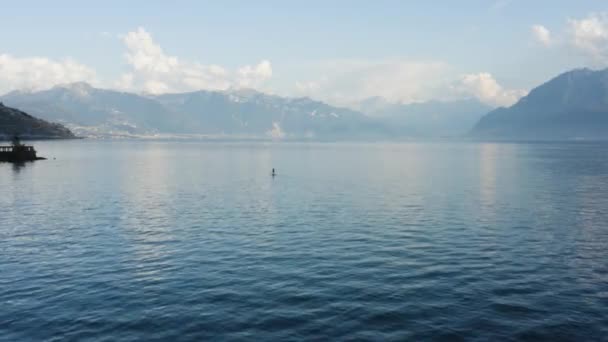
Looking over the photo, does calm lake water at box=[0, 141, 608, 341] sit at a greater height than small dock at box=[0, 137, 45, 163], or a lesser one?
lesser

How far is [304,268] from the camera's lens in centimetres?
4450

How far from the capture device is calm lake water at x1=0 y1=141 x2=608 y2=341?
104ft

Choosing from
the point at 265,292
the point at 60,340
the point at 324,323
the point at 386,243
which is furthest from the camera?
the point at 386,243

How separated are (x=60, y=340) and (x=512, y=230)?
5216 centimetres

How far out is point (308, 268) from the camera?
44.5m

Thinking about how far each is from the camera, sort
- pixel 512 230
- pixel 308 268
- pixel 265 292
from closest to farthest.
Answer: pixel 265 292
pixel 308 268
pixel 512 230

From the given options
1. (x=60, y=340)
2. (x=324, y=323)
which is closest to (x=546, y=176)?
(x=324, y=323)

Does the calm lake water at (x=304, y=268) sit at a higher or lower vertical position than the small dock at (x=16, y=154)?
lower

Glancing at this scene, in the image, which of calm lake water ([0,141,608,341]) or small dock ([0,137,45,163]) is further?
small dock ([0,137,45,163])

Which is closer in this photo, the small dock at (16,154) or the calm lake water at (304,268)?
the calm lake water at (304,268)

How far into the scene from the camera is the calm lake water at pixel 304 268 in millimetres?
31578

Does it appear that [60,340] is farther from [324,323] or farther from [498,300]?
[498,300]

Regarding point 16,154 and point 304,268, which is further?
point 16,154

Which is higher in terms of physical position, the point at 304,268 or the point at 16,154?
the point at 16,154
